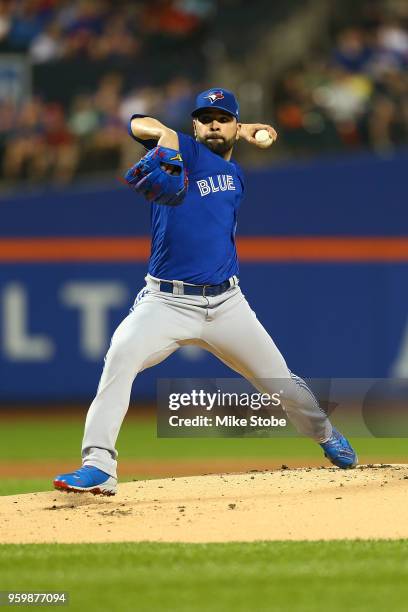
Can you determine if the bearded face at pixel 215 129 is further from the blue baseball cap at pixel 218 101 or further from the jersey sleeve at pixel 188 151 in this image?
the jersey sleeve at pixel 188 151

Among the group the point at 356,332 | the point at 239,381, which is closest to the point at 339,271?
the point at 356,332

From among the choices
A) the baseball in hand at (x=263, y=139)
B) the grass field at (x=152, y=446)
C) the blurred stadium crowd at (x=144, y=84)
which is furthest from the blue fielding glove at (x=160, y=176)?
the blurred stadium crowd at (x=144, y=84)

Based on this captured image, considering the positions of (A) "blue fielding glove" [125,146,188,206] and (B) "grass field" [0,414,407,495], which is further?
(B) "grass field" [0,414,407,495]

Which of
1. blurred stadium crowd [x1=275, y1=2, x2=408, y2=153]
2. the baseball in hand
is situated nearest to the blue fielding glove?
the baseball in hand

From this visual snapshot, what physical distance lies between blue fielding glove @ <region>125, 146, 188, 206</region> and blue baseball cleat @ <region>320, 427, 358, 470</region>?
1.79 metres

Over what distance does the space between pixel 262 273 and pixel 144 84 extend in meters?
2.42

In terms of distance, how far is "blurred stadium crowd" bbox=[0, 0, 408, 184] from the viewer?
12.9m

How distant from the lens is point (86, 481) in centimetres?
604

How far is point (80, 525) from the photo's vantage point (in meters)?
6.00

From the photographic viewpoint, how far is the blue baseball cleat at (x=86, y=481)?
601 centimetres

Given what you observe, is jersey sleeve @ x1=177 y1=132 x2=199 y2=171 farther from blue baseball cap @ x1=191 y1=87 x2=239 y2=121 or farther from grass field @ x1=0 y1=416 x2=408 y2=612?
grass field @ x1=0 y1=416 x2=408 y2=612

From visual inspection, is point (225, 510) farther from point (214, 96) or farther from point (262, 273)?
point (262, 273)

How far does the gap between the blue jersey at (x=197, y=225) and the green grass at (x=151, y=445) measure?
3.74m

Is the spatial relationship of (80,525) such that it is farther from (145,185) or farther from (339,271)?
(339,271)
